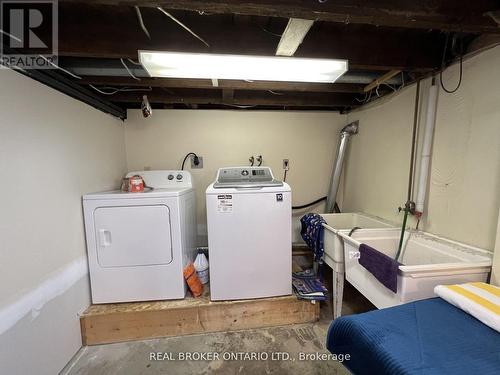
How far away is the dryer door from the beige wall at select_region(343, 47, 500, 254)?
2103 mm

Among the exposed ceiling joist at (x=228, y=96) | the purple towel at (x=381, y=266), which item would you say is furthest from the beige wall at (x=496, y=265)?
the exposed ceiling joist at (x=228, y=96)

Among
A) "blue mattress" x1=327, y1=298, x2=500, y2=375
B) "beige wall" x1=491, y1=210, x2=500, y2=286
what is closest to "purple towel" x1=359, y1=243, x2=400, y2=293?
"blue mattress" x1=327, y1=298, x2=500, y2=375

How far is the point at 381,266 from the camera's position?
128cm

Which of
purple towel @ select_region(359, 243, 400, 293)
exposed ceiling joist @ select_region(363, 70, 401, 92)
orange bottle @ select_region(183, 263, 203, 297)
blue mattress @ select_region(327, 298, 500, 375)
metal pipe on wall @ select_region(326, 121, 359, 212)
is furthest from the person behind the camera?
metal pipe on wall @ select_region(326, 121, 359, 212)

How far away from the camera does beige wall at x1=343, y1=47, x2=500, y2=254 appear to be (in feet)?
4.24

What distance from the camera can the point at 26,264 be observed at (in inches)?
49.4

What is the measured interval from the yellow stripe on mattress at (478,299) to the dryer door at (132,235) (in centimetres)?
185

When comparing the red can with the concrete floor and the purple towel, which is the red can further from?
the purple towel

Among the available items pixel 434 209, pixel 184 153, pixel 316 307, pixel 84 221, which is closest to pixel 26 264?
pixel 84 221

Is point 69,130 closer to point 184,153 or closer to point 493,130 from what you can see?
point 184,153

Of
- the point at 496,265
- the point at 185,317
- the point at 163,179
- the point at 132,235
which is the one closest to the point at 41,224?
the point at 132,235

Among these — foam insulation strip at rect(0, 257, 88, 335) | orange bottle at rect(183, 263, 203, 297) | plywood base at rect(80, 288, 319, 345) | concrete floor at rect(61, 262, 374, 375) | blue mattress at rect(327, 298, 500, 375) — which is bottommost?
concrete floor at rect(61, 262, 374, 375)

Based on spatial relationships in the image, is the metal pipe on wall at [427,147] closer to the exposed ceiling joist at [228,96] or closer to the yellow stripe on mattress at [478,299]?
the yellow stripe on mattress at [478,299]

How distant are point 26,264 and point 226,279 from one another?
1302 mm
